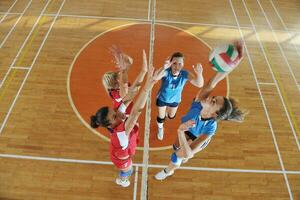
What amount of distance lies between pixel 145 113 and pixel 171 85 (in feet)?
5.21

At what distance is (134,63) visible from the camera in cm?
711

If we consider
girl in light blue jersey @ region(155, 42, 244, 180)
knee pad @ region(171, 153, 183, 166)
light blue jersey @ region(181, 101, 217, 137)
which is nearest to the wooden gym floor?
knee pad @ region(171, 153, 183, 166)

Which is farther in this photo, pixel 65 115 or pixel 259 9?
pixel 259 9

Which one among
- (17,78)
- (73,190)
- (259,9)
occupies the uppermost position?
(259,9)

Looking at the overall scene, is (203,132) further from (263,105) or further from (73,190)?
(263,105)

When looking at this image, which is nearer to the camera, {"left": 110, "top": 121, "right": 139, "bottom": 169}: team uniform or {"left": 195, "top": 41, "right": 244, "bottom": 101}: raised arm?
{"left": 110, "top": 121, "right": 139, "bottom": 169}: team uniform

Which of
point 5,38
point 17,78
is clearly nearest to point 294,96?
point 17,78

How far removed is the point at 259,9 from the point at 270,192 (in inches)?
261

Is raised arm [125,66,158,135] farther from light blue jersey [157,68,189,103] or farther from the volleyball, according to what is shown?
the volleyball

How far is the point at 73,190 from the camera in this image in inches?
191

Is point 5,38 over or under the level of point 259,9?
under

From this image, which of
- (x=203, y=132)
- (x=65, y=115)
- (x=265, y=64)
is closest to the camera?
(x=203, y=132)

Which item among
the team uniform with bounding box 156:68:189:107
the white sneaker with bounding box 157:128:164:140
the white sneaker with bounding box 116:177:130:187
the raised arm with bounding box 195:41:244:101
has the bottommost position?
the white sneaker with bounding box 116:177:130:187

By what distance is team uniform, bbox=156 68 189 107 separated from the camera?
15.1ft
